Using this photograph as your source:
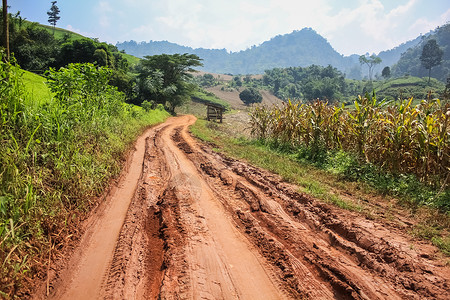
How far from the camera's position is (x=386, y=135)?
7105 millimetres

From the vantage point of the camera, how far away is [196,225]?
433cm

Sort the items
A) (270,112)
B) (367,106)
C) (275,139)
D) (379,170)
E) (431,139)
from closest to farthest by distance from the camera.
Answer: (431,139)
(379,170)
(367,106)
(275,139)
(270,112)

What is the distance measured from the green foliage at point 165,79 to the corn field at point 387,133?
22.9 metres

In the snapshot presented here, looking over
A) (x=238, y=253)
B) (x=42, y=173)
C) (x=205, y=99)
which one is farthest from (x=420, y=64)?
(x=42, y=173)

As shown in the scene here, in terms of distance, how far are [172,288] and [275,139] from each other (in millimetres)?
10130

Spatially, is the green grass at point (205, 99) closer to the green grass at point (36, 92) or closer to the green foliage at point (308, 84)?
the green foliage at point (308, 84)

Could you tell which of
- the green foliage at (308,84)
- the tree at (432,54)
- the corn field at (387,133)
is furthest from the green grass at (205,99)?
the tree at (432,54)

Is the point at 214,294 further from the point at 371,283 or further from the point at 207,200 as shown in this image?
the point at 207,200

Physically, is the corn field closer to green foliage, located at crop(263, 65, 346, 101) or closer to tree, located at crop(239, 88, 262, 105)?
green foliage, located at crop(263, 65, 346, 101)

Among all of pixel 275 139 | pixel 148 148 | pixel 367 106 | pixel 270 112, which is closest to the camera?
pixel 367 106

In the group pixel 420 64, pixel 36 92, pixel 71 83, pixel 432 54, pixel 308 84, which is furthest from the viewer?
pixel 420 64

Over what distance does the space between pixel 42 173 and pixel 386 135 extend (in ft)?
26.8

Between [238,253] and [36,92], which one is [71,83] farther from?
[238,253]

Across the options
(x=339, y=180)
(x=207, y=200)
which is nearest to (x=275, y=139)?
(x=339, y=180)
